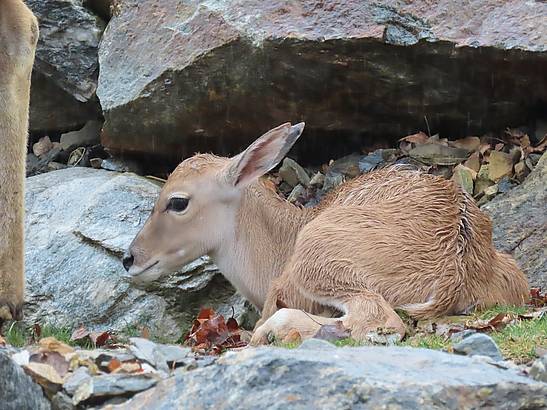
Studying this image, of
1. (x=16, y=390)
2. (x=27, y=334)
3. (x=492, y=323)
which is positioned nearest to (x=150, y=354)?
(x=16, y=390)

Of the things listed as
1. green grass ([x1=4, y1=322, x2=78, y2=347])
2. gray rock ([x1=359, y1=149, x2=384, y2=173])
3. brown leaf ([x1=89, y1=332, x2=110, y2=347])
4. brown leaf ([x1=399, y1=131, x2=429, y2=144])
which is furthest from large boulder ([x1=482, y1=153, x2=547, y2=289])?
green grass ([x1=4, y1=322, x2=78, y2=347])

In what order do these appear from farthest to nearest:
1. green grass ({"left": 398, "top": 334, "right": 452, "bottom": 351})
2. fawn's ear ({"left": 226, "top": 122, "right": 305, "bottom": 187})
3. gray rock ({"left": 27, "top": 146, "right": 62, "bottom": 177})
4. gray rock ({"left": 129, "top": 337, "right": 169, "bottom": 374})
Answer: gray rock ({"left": 27, "top": 146, "right": 62, "bottom": 177}), fawn's ear ({"left": 226, "top": 122, "right": 305, "bottom": 187}), green grass ({"left": 398, "top": 334, "right": 452, "bottom": 351}), gray rock ({"left": 129, "top": 337, "right": 169, "bottom": 374})

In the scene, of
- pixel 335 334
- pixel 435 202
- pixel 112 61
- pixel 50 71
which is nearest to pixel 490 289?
pixel 435 202

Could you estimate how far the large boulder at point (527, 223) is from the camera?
9.72 m

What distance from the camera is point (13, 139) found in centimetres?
687

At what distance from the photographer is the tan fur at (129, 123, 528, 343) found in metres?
7.70

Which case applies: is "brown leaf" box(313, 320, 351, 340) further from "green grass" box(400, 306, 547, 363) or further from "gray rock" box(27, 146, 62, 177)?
"gray rock" box(27, 146, 62, 177)

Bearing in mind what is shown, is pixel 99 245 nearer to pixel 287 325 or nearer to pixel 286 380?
pixel 287 325

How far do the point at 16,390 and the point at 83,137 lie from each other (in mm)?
7759

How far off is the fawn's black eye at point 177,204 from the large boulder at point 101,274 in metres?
1.29

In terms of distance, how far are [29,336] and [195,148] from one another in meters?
3.40

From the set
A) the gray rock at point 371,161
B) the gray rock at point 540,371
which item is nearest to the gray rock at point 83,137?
the gray rock at point 371,161

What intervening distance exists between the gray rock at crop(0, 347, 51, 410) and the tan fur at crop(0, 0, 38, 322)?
1400 millimetres

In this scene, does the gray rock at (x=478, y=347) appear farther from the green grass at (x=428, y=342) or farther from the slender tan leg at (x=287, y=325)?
the slender tan leg at (x=287, y=325)
